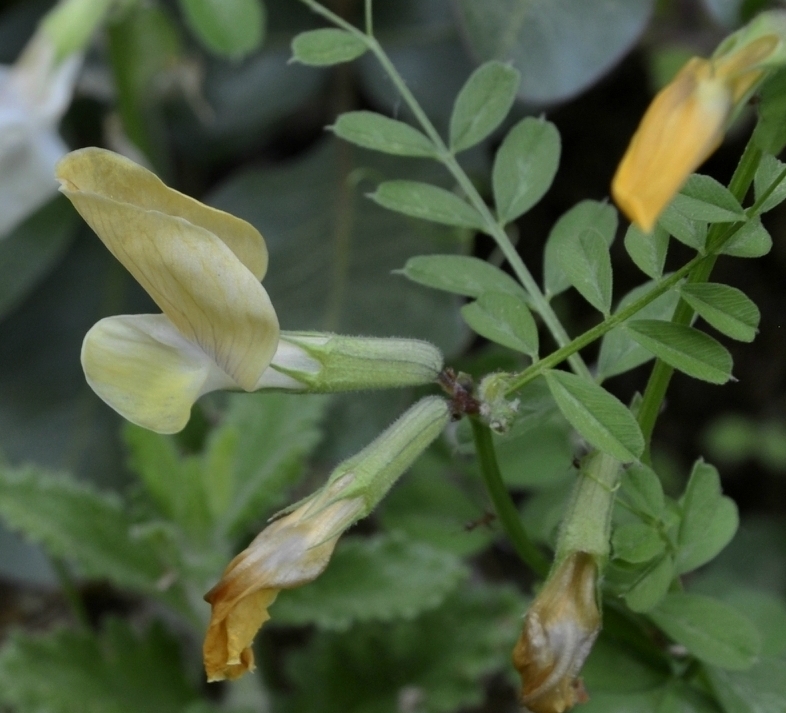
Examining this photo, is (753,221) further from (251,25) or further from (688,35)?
(688,35)

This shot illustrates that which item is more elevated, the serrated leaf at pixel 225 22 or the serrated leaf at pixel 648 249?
the serrated leaf at pixel 225 22

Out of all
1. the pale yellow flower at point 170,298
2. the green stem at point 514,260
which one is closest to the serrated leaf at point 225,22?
the green stem at point 514,260

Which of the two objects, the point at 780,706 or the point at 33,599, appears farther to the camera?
the point at 33,599

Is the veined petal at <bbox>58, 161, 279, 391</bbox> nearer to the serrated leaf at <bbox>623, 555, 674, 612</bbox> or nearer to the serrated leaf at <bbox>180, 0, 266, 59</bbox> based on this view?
the serrated leaf at <bbox>623, 555, 674, 612</bbox>

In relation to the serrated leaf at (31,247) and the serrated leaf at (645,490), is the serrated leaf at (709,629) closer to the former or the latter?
the serrated leaf at (645,490)

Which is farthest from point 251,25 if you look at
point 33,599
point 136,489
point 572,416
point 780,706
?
point 33,599

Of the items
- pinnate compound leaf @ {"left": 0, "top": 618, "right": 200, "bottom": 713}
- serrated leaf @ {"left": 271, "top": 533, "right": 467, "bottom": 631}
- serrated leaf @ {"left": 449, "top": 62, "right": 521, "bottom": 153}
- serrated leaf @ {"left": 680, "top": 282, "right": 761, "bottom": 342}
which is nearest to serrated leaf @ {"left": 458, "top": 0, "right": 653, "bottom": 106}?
serrated leaf @ {"left": 449, "top": 62, "right": 521, "bottom": 153}
